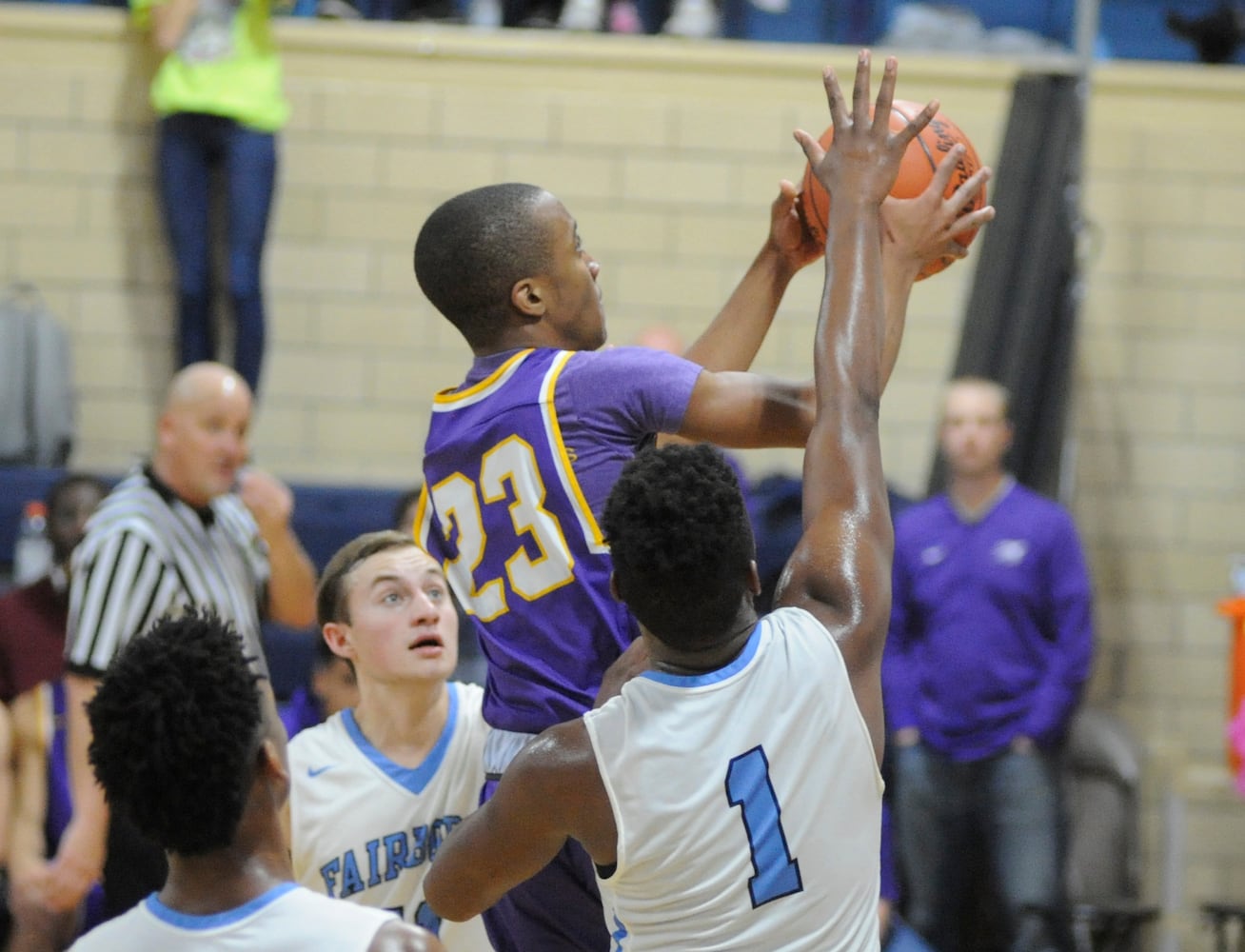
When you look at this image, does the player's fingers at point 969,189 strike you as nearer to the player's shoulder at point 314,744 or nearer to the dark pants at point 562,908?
the dark pants at point 562,908

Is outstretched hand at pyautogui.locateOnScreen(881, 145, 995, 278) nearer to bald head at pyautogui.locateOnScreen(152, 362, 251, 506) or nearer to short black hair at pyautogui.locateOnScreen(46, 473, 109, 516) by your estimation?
bald head at pyautogui.locateOnScreen(152, 362, 251, 506)

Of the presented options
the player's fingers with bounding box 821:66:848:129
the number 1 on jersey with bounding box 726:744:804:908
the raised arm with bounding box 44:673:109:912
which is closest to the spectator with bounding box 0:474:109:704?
the raised arm with bounding box 44:673:109:912

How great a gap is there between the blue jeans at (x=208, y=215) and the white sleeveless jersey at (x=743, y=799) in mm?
5441

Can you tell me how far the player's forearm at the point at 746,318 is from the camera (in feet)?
10.8

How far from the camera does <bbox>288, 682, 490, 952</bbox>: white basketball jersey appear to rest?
3674 mm

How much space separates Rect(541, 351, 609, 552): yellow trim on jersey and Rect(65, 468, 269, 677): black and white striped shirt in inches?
77.6

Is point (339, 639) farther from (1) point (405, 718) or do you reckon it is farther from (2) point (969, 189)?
(2) point (969, 189)

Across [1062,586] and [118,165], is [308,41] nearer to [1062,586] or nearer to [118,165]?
[118,165]

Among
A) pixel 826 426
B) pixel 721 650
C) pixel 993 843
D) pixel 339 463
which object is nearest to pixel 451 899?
pixel 721 650

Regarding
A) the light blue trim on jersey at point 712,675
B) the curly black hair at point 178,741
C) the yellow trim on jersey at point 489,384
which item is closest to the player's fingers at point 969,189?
the yellow trim on jersey at point 489,384

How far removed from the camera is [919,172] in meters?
3.08

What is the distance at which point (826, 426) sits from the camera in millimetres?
2658

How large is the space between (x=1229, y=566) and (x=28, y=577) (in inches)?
204

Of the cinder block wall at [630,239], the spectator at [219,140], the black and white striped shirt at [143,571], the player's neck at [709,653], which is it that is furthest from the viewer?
the cinder block wall at [630,239]
